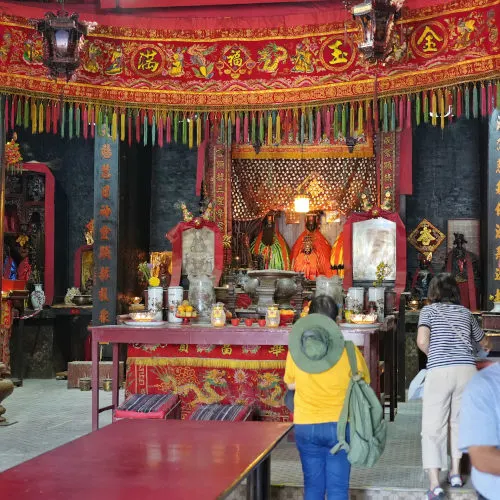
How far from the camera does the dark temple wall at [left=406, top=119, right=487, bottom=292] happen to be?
12.8 metres

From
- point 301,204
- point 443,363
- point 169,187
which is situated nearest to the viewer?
point 443,363

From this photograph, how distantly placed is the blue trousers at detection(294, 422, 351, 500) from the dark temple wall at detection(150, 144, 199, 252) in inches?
388

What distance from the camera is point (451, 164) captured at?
12961 millimetres

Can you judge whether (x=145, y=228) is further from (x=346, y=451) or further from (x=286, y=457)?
(x=346, y=451)

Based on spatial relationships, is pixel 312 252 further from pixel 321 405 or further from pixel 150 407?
pixel 321 405

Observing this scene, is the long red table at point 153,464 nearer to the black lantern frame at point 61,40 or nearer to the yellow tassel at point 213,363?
the black lantern frame at point 61,40

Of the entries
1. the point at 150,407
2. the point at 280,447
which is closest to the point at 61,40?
the point at 150,407

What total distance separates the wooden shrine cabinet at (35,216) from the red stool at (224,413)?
6.12 m

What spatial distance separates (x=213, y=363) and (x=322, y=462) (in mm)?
2925

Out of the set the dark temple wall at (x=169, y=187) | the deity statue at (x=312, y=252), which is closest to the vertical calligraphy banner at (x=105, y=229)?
the dark temple wall at (x=169, y=187)

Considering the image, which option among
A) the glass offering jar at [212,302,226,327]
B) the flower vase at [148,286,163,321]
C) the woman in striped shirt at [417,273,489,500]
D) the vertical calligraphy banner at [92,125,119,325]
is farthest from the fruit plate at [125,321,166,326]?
the vertical calligraphy banner at [92,125,119,325]

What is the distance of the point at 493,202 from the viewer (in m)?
10.4

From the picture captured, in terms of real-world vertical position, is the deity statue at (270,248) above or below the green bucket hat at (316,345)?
above

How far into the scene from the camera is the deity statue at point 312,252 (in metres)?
13.9
